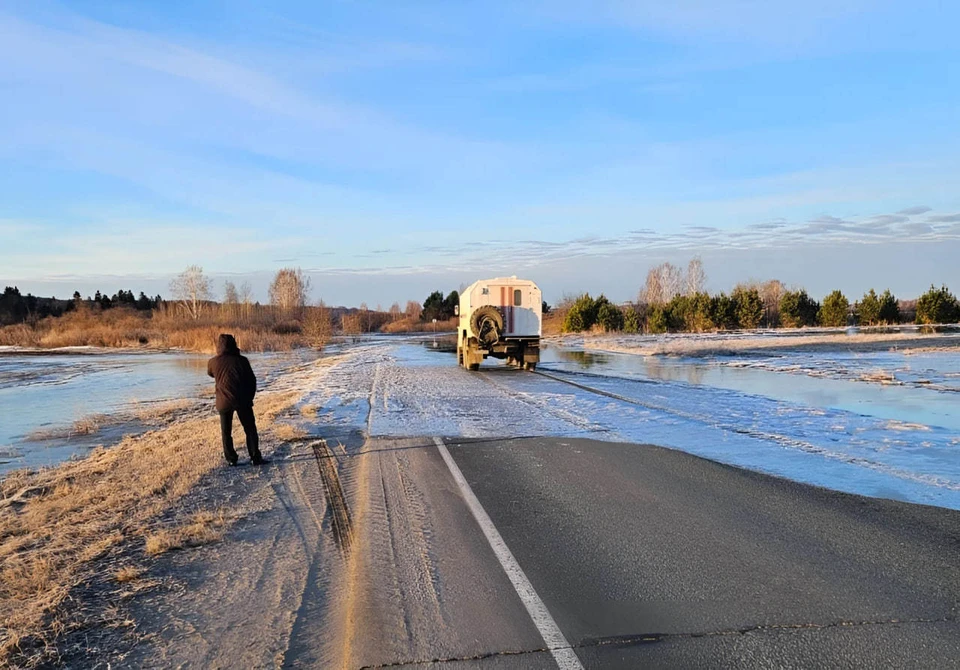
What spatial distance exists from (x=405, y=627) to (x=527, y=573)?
132 centimetres

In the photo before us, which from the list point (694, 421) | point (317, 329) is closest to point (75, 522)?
point (694, 421)

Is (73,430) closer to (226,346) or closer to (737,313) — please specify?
(226,346)

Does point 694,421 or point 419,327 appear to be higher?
point 419,327

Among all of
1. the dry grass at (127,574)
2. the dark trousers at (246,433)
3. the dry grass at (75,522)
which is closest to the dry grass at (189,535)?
the dry grass at (75,522)

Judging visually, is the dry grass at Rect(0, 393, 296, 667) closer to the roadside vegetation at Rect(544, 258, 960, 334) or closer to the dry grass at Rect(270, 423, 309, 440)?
the dry grass at Rect(270, 423, 309, 440)

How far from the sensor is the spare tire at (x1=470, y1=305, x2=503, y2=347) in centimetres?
2645

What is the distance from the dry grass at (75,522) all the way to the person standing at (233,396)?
555 mm

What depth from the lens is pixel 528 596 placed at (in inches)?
204

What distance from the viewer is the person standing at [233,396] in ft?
33.5

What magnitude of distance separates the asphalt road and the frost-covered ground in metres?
1.49

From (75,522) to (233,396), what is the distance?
294cm

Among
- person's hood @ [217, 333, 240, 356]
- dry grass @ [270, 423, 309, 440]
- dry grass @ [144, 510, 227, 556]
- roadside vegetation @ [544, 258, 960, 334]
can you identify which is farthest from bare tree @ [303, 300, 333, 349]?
dry grass @ [144, 510, 227, 556]

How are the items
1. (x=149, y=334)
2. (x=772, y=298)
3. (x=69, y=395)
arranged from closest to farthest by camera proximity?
(x=69, y=395)
(x=149, y=334)
(x=772, y=298)

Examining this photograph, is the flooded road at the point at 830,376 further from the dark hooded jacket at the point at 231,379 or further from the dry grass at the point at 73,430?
the dry grass at the point at 73,430
